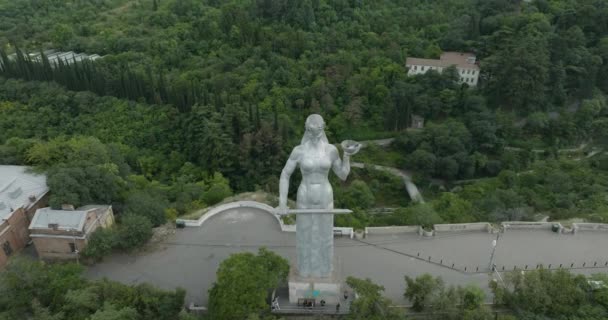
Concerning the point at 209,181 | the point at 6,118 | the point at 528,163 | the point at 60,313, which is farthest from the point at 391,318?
the point at 6,118

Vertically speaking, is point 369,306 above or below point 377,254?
above

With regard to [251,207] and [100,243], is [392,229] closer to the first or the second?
[251,207]

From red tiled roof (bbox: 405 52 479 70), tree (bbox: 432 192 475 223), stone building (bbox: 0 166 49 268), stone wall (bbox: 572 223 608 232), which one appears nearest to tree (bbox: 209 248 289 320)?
stone building (bbox: 0 166 49 268)

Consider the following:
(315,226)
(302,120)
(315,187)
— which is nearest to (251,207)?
(315,226)

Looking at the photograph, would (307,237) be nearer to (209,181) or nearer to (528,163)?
(209,181)

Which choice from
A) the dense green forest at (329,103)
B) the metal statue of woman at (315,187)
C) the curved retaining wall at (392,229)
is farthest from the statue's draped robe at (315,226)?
the dense green forest at (329,103)

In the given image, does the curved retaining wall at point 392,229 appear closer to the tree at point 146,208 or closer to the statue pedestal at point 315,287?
the statue pedestal at point 315,287
